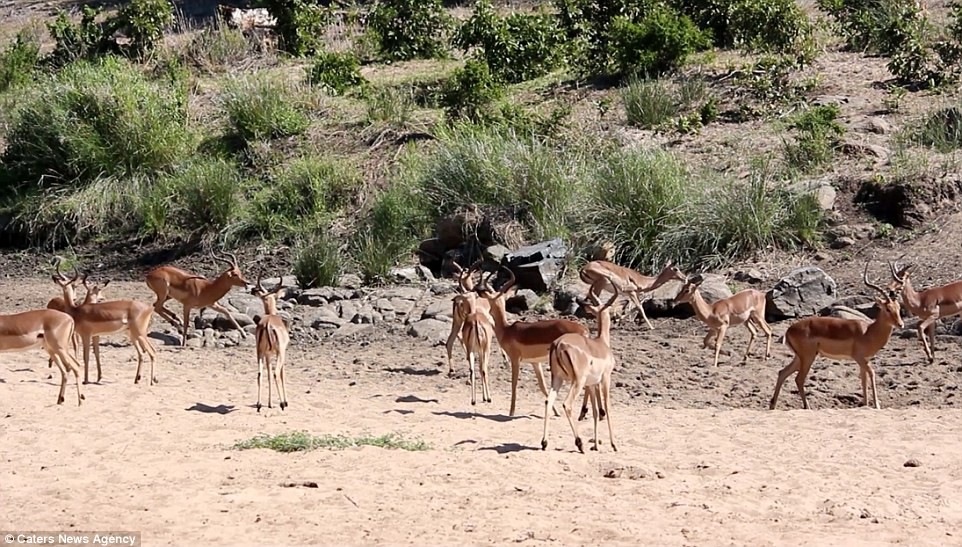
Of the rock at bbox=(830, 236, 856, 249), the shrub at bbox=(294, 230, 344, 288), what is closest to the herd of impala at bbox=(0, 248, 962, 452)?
the rock at bbox=(830, 236, 856, 249)

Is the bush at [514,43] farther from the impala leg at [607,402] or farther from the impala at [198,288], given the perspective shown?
the impala leg at [607,402]

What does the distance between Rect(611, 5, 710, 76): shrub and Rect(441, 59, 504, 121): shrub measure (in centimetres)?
243

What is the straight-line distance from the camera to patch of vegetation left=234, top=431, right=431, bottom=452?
1117 centimetres

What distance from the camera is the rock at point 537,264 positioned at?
58.4 ft

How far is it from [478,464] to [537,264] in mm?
7428

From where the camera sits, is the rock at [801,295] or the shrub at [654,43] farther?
the shrub at [654,43]

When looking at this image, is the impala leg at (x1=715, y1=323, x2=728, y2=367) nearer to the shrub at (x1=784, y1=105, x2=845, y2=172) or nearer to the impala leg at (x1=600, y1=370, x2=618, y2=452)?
the impala leg at (x1=600, y1=370, x2=618, y2=452)

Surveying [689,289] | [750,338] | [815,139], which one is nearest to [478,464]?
[750,338]

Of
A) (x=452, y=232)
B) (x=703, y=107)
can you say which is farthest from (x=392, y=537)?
(x=703, y=107)

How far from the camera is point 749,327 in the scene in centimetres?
1530

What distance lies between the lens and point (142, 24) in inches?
1176

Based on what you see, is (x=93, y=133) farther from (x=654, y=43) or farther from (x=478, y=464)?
(x=478, y=464)

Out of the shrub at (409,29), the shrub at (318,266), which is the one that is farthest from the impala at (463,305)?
the shrub at (409,29)

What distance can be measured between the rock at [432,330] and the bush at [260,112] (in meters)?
9.48
